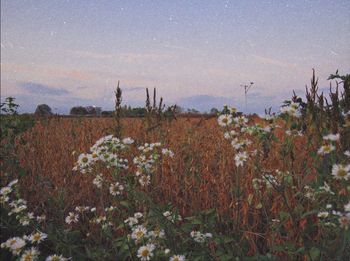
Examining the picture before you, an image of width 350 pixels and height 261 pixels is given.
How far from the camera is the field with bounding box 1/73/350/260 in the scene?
222 centimetres

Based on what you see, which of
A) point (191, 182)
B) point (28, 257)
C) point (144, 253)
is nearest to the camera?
point (144, 253)

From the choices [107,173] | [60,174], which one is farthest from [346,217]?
[60,174]

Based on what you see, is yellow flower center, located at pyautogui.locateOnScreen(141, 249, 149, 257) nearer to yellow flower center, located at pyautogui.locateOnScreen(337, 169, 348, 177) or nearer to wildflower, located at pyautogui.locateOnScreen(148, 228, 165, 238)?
wildflower, located at pyautogui.locateOnScreen(148, 228, 165, 238)

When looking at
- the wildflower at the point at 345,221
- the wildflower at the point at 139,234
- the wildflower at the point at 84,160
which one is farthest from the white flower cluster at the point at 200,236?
the wildflower at the point at 84,160

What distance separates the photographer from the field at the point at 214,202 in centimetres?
222

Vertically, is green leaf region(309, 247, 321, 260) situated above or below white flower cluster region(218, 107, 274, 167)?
below

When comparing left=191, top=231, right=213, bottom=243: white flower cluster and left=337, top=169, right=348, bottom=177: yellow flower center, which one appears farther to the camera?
left=191, top=231, right=213, bottom=243: white flower cluster

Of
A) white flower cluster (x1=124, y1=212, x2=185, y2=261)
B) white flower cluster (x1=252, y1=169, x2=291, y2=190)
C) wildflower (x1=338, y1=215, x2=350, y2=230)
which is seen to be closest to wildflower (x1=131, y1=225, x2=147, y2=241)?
white flower cluster (x1=124, y1=212, x2=185, y2=261)

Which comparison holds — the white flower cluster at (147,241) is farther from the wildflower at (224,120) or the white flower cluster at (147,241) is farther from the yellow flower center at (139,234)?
the wildflower at (224,120)

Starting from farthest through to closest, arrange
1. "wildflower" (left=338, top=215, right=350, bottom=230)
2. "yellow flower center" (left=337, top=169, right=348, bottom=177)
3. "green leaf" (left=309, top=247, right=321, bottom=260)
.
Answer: "green leaf" (left=309, top=247, right=321, bottom=260)
"yellow flower center" (left=337, top=169, right=348, bottom=177)
"wildflower" (left=338, top=215, right=350, bottom=230)

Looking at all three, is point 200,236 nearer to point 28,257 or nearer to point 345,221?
point 345,221

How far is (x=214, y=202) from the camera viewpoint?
11.3ft

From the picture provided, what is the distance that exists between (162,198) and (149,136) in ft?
8.10

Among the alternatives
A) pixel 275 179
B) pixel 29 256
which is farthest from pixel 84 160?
pixel 275 179
